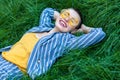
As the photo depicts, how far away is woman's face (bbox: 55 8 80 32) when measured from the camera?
449 cm

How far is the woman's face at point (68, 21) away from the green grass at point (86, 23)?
0.69 feet

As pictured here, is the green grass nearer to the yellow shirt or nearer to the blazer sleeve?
the blazer sleeve

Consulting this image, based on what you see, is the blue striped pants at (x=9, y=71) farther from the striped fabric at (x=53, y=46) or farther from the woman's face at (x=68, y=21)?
the woman's face at (x=68, y=21)

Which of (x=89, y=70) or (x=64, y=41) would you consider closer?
(x=89, y=70)

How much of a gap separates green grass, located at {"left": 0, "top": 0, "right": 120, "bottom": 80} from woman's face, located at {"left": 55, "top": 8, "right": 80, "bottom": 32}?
21 centimetres

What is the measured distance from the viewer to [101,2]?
462 centimetres

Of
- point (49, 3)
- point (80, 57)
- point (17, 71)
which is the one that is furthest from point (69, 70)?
point (49, 3)

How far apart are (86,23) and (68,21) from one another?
0.92 ft

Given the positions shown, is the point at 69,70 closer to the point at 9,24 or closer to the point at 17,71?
the point at 17,71

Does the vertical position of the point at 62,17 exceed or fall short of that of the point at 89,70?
it exceeds it

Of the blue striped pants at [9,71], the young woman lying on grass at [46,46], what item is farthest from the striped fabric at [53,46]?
the blue striped pants at [9,71]

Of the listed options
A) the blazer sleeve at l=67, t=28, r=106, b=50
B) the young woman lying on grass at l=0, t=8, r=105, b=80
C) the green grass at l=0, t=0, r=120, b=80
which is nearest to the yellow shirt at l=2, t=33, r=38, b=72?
the young woman lying on grass at l=0, t=8, r=105, b=80

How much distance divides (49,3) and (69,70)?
1139 millimetres

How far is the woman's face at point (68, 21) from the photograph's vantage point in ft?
14.7
